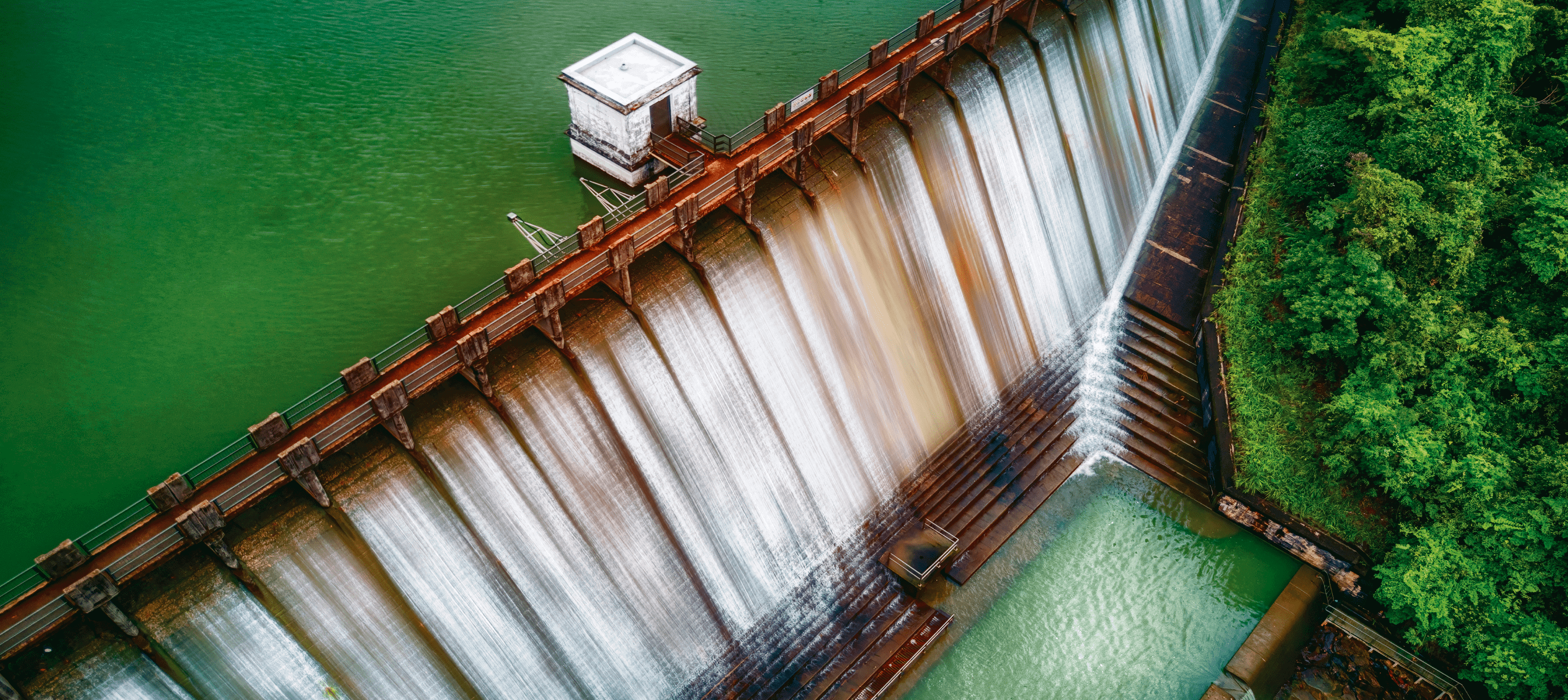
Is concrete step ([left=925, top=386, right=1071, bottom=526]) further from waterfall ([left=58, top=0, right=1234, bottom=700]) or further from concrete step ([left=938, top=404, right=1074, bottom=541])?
waterfall ([left=58, top=0, right=1234, bottom=700])

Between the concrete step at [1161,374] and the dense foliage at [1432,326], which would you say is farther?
the concrete step at [1161,374]

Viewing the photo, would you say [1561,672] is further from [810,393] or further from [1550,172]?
[810,393]

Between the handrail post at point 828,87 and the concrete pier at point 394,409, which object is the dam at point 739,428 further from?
the handrail post at point 828,87

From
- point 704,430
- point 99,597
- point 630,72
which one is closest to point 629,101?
point 630,72

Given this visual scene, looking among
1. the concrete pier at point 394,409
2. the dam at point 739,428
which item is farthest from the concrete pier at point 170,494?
the concrete pier at point 394,409

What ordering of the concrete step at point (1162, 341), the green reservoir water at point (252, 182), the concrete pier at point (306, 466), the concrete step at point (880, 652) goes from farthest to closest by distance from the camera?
1. the concrete step at point (1162, 341)
2. the green reservoir water at point (252, 182)
3. the concrete step at point (880, 652)
4. the concrete pier at point (306, 466)

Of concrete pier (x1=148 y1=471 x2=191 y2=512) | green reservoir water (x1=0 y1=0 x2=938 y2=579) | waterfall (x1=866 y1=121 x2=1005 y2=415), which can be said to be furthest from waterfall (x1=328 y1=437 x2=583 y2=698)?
waterfall (x1=866 y1=121 x2=1005 y2=415)
